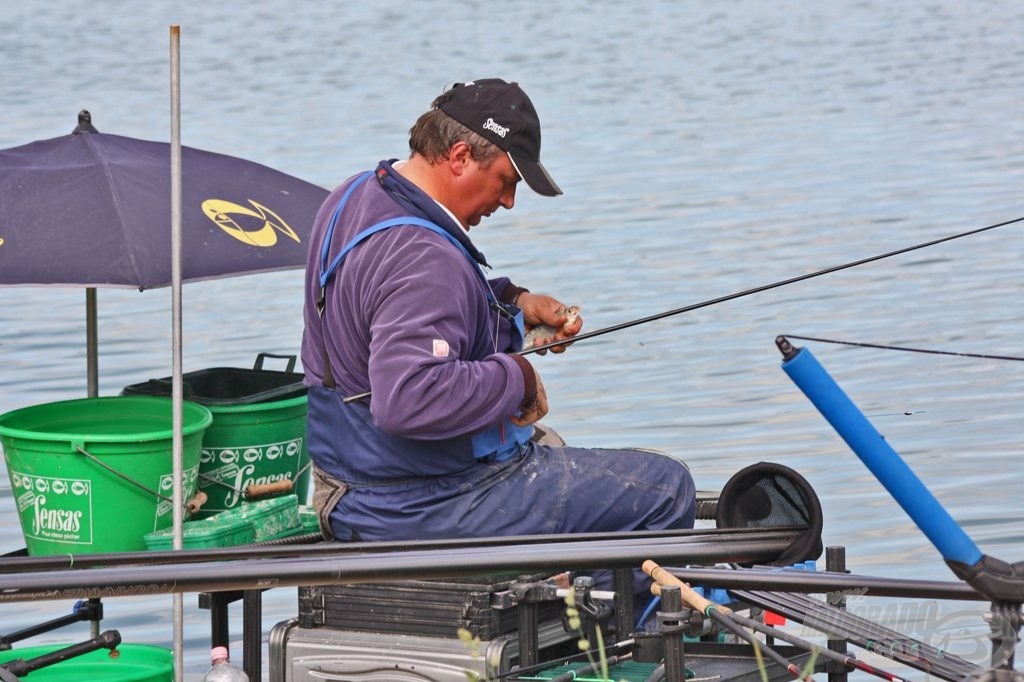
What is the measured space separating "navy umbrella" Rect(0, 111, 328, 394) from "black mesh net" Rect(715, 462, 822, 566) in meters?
1.71

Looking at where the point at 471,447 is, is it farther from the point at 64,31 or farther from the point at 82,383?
the point at 64,31

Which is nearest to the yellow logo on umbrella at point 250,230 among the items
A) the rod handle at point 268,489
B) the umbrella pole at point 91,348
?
the umbrella pole at point 91,348

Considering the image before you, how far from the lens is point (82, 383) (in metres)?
10.1

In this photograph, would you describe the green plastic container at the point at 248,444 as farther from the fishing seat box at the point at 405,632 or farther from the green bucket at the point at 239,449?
the fishing seat box at the point at 405,632

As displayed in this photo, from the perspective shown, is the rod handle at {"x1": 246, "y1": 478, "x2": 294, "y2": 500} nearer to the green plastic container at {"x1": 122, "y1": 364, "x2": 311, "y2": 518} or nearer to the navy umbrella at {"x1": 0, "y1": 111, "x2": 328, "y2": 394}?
the green plastic container at {"x1": 122, "y1": 364, "x2": 311, "y2": 518}

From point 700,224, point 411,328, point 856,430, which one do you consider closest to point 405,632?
point 411,328

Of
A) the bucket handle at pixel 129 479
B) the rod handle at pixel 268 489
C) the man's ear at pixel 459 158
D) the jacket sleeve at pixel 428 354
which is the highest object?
the man's ear at pixel 459 158

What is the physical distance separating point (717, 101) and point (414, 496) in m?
16.4

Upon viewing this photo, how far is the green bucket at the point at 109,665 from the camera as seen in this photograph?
15.3ft

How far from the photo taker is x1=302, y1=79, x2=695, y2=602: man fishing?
3.87 m

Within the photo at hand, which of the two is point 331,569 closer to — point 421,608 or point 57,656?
point 421,608

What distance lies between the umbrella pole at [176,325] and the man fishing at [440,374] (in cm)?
37

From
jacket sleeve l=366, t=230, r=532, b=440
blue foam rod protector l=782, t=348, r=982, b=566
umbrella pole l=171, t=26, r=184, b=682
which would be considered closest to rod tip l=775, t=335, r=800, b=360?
blue foam rod protector l=782, t=348, r=982, b=566

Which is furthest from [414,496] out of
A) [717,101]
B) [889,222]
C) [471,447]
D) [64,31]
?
[64,31]
